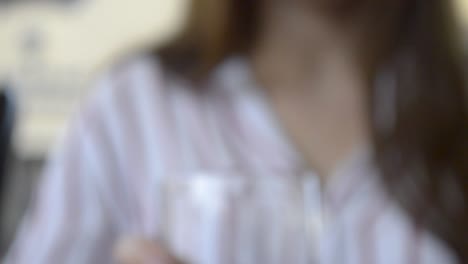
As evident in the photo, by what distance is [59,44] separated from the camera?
1053 millimetres

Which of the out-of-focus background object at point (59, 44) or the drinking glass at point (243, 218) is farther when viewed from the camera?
the out-of-focus background object at point (59, 44)

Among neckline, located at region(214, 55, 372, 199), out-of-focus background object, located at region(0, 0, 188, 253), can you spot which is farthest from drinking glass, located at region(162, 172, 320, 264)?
out-of-focus background object, located at region(0, 0, 188, 253)

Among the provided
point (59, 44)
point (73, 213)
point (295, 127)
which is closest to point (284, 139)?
point (295, 127)

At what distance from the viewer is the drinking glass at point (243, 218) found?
40 centimetres

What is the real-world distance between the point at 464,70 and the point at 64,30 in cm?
72

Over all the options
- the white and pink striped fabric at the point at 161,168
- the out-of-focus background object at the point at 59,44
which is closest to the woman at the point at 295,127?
the white and pink striped fabric at the point at 161,168

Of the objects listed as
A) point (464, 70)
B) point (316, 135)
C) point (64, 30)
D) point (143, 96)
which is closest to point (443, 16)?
point (464, 70)

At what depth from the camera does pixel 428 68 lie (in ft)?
1.72

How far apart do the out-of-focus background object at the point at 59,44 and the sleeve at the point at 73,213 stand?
561 mm

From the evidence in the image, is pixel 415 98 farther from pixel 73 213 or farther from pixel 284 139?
pixel 73 213

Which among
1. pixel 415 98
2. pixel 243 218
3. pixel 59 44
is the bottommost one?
pixel 243 218

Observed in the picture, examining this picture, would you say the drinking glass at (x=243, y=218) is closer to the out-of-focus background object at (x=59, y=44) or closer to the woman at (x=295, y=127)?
the woman at (x=295, y=127)

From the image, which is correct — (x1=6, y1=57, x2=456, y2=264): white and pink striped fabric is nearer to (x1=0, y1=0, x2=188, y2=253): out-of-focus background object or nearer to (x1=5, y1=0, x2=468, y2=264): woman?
(x1=5, y1=0, x2=468, y2=264): woman

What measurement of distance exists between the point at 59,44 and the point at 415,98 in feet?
2.35
